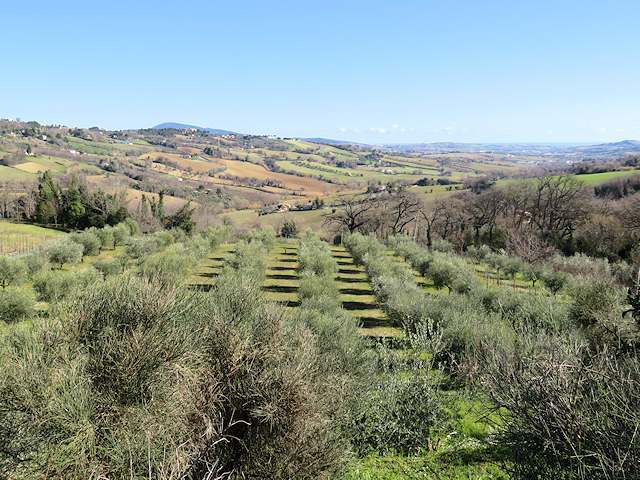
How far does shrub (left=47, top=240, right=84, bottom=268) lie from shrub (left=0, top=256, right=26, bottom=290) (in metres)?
9.49

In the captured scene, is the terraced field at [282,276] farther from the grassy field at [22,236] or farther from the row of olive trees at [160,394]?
the grassy field at [22,236]

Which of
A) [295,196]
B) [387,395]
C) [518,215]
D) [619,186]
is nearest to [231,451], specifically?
[387,395]

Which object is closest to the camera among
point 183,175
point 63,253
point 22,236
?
point 63,253

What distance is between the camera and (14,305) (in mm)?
25469

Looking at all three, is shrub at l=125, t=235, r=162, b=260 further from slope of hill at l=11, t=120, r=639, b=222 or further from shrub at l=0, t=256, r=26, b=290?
slope of hill at l=11, t=120, r=639, b=222

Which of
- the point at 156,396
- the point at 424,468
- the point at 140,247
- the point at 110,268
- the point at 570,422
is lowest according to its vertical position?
the point at 140,247

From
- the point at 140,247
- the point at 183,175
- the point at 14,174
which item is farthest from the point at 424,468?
the point at 183,175

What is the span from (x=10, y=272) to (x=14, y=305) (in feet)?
39.3

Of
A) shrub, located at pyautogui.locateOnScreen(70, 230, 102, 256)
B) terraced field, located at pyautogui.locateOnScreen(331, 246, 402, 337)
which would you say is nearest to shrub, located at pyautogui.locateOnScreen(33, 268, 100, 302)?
terraced field, located at pyautogui.locateOnScreen(331, 246, 402, 337)

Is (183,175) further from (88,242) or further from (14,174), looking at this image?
(88,242)

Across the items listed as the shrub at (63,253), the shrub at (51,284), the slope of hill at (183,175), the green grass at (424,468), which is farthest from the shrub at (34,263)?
the slope of hill at (183,175)

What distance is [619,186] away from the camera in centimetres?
8512

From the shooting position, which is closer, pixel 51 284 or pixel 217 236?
pixel 51 284

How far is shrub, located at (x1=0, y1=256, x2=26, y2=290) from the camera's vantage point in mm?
34781
